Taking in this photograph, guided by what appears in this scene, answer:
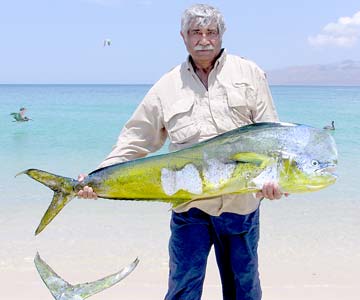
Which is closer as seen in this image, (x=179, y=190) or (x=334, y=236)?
(x=179, y=190)

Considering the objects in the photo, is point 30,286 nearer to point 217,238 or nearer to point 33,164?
point 217,238

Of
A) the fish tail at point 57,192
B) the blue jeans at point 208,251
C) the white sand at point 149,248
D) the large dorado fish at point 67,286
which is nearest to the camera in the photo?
the fish tail at point 57,192

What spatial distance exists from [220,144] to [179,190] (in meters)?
0.30

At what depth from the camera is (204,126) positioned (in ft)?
9.49

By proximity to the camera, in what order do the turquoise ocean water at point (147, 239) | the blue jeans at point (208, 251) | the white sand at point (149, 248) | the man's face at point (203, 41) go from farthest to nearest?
1. the turquoise ocean water at point (147, 239)
2. the white sand at point (149, 248)
3. the blue jeans at point (208, 251)
4. the man's face at point (203, 41)

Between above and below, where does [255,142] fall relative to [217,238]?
above

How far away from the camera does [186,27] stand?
9.44 feet

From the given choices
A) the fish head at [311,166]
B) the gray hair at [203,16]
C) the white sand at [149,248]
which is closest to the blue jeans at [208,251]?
the fish head at [311,166]

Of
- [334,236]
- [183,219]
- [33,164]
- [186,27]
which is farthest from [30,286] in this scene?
[33,164]

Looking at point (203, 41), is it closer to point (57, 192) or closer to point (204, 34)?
point (204, 34)

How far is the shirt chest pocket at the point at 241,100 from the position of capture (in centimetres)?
287

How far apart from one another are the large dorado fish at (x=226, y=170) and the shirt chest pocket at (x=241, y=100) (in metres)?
0.31

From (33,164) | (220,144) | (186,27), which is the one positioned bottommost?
(33,164)

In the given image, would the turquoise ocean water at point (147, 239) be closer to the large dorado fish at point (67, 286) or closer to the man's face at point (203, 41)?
the large dorado fish at point (67, 286)
